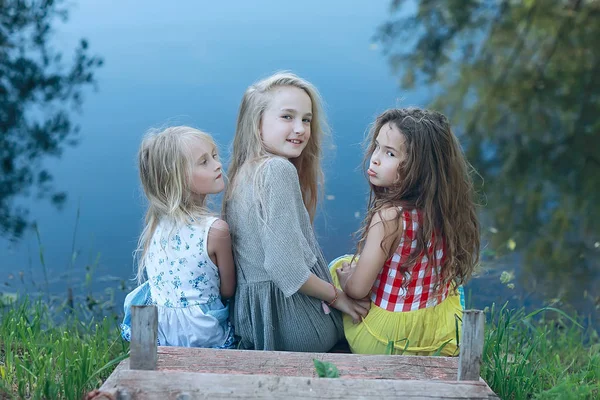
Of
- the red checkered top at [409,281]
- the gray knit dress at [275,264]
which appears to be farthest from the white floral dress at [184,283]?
the red checkered top at [409,281]

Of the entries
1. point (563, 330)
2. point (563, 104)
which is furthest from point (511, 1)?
point (563, 330)

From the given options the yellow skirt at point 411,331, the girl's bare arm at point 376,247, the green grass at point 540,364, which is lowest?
the green grass at point 540,364

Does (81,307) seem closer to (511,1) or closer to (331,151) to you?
(331,151)

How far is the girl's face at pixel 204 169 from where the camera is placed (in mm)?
2836

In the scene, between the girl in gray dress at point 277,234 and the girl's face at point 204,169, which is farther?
the girl's face at point 204,169

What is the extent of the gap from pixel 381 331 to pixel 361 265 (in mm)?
259

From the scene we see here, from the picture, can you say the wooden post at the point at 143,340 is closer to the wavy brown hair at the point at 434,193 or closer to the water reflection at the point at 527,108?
the wavy brown hair at the point at 434,193

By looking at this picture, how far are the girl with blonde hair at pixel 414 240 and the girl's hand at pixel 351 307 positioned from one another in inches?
0.9

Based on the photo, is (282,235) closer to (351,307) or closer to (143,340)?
(351,307)

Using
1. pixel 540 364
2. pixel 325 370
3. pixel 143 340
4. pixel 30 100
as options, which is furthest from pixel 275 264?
pixel 30 100

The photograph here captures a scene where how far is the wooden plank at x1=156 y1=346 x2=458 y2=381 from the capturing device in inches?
88.2

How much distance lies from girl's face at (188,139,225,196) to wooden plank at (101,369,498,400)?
0.99m

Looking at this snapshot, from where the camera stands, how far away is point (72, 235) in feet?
→ 16.5

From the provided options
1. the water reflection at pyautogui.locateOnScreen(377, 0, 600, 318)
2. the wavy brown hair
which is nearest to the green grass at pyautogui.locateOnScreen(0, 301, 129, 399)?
the wavy brown hair
